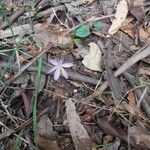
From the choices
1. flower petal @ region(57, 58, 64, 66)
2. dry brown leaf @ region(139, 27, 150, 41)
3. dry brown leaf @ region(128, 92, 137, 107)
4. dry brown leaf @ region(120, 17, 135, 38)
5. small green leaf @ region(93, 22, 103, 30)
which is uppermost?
small green leaf @ region(93, 22, 103, 30)

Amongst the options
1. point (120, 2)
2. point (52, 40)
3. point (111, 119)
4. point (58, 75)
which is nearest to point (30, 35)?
point (52, 40)

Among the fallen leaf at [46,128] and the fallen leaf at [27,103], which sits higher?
the fallen leaf at [27,103]

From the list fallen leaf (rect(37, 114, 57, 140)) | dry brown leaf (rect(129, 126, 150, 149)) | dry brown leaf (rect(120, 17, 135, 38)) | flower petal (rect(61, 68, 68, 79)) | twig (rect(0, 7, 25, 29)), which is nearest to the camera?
dry brown leaf (rect(129, 126, 150, 149))

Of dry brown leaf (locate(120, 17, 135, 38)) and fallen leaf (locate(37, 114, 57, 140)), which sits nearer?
fallen leaf (locate(37, 114, 57, 140))

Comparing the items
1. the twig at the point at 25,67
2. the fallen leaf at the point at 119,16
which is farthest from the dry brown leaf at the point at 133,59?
the twig at the point at 25,67

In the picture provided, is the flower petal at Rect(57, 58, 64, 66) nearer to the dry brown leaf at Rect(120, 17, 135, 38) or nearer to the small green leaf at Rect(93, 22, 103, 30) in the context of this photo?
the small green leaf at Rect(93, 22, 103, 30)

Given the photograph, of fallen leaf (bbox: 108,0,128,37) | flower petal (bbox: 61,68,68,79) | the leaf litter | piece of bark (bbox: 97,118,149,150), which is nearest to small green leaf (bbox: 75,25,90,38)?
the leaf litter

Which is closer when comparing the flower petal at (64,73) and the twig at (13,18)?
the flower petal at (64,73)

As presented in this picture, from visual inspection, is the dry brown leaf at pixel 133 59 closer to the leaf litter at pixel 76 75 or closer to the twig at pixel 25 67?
the leaf litter at pixel 76 75

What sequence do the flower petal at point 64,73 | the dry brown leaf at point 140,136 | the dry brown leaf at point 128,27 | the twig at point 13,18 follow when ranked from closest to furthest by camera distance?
the dry brown leaf at point 140,136
the flower petal at point 64,73
the dry brown leaf at point 128,27
the twig at point 13,18

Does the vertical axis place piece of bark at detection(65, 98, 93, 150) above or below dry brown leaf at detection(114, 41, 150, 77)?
below
